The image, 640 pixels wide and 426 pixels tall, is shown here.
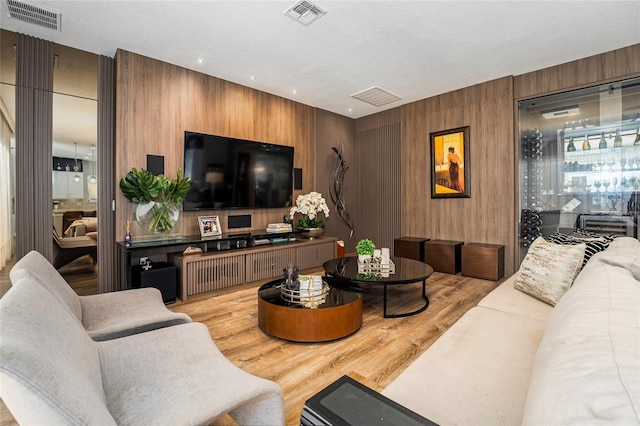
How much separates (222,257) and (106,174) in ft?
5.64

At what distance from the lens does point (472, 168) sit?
4812 millimetres

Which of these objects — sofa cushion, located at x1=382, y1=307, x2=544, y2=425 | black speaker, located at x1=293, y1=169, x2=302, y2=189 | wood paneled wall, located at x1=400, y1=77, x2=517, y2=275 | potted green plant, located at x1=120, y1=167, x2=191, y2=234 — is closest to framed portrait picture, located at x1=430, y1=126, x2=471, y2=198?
wood paneled wall, located at x1=400, y1=77, x2=517, y2=275

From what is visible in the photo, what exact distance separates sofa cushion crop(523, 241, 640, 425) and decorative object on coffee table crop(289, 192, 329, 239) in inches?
166

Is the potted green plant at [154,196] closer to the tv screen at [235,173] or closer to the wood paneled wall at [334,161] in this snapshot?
the tv screen at [235,173]

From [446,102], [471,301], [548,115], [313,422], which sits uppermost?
[446,102]

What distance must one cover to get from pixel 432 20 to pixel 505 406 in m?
3.29

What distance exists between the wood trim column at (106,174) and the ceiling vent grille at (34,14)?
64 cm

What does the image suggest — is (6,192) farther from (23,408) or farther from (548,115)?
(548,115)

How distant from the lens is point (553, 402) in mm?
607

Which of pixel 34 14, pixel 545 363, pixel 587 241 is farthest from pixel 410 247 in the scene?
Answer: pixel 34 14

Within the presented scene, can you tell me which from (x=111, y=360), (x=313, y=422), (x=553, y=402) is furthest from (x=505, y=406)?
(x=111, y=360)

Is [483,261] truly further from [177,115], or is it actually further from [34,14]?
[34,14]

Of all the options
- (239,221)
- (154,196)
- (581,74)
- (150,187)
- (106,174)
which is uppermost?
(581,74)

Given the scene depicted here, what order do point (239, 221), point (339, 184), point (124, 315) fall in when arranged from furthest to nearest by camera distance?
point (339, 184) < point (239, 221) < point (124, 315)
